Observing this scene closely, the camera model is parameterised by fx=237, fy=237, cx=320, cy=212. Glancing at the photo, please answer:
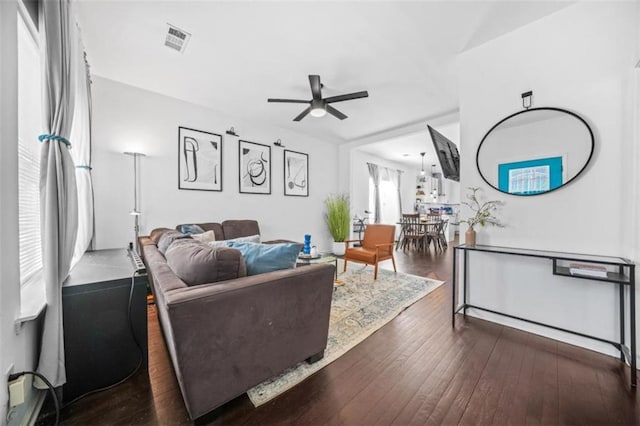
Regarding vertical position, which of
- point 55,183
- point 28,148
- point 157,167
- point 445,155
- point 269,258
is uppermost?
point 445,155

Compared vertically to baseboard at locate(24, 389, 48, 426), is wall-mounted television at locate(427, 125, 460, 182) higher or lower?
higher

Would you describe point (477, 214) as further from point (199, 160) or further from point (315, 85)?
point (199, 160)

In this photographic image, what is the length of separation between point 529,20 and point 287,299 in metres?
3.06

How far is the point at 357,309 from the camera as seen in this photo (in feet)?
8.30

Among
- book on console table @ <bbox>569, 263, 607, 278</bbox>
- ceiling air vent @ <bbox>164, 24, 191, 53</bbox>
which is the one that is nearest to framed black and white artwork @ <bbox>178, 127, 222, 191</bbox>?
ceiling air vent @ <bbox>164, 24, 191, 53</bbox>

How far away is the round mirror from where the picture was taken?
1921 millimetres

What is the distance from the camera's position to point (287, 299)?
1414 millimetres

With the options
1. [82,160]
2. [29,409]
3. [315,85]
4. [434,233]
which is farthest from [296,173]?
[29,409]

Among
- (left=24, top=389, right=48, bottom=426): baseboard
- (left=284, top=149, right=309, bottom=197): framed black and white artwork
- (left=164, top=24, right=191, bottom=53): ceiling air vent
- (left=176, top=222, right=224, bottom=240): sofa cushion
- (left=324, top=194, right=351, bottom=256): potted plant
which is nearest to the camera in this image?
(left=24, top=389, right=48, bottom=426): baseboard

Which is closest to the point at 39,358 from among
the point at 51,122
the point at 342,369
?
the point at 51,122

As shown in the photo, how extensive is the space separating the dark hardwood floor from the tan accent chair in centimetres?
158

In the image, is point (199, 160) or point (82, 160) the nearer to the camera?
point (82, 160)

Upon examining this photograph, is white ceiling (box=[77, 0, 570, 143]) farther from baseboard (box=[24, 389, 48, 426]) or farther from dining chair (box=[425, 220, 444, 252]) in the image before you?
dining chair (box=[425, 220, 444, 252])

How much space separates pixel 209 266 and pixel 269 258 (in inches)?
14.0
